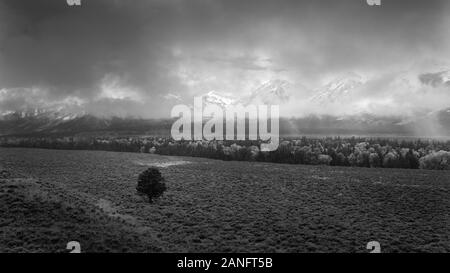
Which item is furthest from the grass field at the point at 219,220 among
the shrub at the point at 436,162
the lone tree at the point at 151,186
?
the shrub at the point at 436,162

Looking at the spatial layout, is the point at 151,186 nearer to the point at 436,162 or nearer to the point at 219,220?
the point at 219,220

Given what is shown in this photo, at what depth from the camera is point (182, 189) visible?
5672 centimetres

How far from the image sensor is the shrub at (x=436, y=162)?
360 ft

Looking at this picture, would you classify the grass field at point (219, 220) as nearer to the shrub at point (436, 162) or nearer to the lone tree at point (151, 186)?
the lone tree at point (151, 186)

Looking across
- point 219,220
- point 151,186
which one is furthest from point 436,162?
point 151,186

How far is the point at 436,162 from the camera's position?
11112 centimetres

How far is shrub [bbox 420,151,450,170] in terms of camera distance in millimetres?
109613

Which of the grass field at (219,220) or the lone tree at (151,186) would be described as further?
the lone tree at (151,186)

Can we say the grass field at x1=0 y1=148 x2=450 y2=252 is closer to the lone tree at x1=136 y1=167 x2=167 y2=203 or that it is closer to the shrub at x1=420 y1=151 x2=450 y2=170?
the lone tree at x1=136 y1=167 x2=167 y2=203

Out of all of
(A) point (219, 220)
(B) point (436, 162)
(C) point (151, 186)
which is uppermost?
(C) point (151, 186)

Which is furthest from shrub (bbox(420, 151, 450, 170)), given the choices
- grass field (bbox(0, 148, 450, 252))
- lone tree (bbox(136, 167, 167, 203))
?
lone tree (bbox(136, 167, 167, 203))
